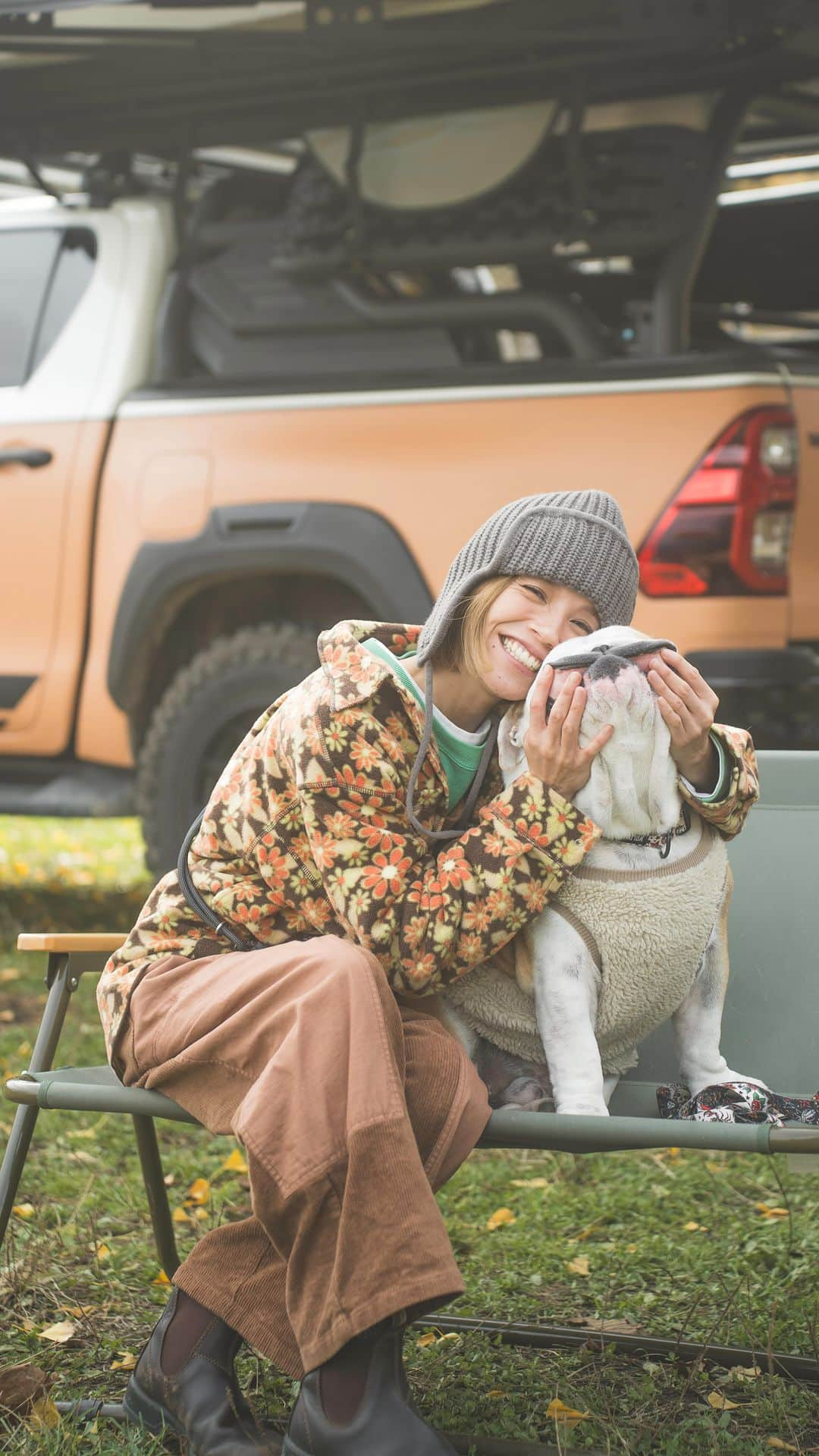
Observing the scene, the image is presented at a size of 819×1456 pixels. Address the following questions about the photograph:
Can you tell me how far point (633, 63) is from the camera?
459 centimetres

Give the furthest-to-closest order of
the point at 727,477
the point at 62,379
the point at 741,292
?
the point at 741,292, the point at 62,379, the point at 727,477

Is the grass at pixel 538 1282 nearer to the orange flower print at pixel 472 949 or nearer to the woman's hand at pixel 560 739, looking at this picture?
the orange flower print at pixel 472 949

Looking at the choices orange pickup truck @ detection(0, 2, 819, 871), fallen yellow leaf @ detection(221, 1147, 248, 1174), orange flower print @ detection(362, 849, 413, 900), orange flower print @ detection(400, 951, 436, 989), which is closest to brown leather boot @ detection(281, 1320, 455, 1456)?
orange flower print @ detection(400, 951, 436, 989)

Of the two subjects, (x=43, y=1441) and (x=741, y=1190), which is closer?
(x=43, y=1441)

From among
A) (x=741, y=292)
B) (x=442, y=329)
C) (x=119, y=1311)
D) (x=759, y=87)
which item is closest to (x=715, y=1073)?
(x=119, y=1311)

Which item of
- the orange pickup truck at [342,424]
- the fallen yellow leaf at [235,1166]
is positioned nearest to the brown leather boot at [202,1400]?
the fallen yellow leaf at [235,1166]

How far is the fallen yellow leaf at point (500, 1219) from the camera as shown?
3301mm

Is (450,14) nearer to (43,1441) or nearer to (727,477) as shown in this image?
(727,477)

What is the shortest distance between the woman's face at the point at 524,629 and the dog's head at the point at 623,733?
7 centimetres

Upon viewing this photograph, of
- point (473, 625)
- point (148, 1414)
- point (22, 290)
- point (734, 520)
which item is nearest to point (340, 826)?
point (473, 625)

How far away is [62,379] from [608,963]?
11.5ft

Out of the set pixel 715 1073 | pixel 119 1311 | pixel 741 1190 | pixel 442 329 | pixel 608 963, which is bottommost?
pixel 741 1190

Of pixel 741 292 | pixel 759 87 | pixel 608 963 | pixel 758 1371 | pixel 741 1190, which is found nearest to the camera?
pixel 608 963

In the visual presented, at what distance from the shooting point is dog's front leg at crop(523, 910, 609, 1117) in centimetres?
216
